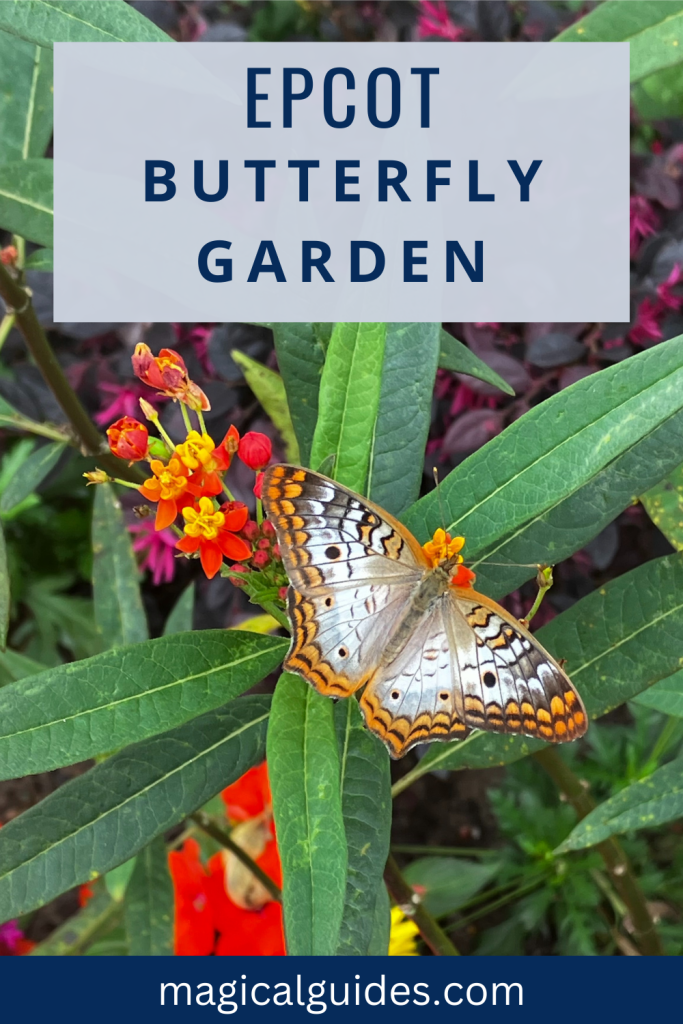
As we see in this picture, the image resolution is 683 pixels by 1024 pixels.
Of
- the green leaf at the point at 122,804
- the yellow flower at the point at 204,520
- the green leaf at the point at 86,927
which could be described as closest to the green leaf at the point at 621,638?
the green leaf at the point at 122,804

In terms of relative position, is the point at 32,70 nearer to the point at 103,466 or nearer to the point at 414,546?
the point at 103,466

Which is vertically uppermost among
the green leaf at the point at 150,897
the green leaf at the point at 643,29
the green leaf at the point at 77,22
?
the green leaf at the point at 643,29

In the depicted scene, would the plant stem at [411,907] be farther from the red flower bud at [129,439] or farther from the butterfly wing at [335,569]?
the red flower bud at [129,439]

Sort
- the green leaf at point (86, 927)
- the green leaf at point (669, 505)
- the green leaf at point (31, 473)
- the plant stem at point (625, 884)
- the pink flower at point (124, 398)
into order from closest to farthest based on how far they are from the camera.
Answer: the green leaf at point (669, 505) < the plant stem at point (625, 884) < the green leaf at point (31, 473) < the green leaf at point (86, 927) < the pink flower at point (124, 398)

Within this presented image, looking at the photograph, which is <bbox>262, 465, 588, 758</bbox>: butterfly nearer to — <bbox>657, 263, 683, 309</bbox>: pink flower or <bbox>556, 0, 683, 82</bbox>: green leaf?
<bbox>556, 0, 683, 82</bbox>: green leaf

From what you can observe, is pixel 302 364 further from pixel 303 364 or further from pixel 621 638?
pixel 621 638

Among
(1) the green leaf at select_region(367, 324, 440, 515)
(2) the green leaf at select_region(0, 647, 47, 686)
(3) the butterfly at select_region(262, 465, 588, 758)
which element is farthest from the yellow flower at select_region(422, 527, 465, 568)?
(2) the green leaf at select_region(0, 647, 47, 686)

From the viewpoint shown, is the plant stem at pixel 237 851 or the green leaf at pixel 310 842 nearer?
the green leaf at pixel 310 842

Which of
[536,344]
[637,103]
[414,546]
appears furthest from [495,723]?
[637,103]

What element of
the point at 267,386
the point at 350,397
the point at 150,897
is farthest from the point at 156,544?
the point at 350,397
